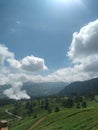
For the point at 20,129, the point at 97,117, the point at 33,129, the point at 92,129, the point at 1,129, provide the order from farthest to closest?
the point at 20,129
the point at 33,129
the point at 97,117
the point at 92,129
the point at 1,129

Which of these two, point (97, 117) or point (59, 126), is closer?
point (97, 117)

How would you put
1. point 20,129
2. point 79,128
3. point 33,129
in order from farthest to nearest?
point 20,129 < point 33,129 < point 79,128

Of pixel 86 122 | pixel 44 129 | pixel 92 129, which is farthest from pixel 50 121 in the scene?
pixel 92 129

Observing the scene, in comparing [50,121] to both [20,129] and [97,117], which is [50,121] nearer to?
[20,129]

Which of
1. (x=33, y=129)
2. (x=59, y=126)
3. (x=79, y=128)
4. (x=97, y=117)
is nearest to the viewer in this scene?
(x=79, y=128)

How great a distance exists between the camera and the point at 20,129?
9212 cm

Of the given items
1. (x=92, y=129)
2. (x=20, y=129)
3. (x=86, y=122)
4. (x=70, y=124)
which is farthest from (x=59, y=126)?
(x=20, y=129)

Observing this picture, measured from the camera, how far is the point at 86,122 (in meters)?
63.0

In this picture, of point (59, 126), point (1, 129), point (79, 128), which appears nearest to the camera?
point (1, 129)

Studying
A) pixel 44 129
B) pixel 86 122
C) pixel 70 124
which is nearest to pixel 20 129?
pixel 44 129

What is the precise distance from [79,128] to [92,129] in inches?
270

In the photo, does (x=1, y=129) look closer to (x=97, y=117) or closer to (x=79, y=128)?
(x=79, y=128)

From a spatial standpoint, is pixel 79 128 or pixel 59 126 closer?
pixel 79 128

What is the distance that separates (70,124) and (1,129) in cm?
6231
